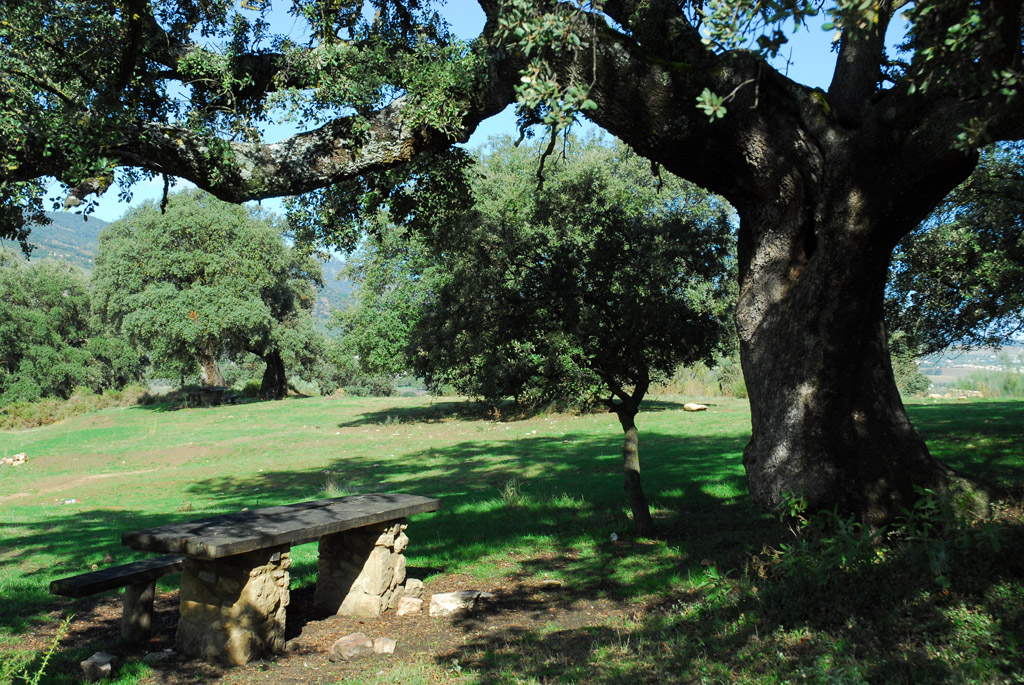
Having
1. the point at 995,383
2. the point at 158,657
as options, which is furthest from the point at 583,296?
the point at 995,383

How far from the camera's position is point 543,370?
29.7ft

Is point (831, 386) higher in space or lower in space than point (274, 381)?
higher

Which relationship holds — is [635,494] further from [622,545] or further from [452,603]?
[452,603]

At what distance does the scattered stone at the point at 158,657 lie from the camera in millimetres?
5551

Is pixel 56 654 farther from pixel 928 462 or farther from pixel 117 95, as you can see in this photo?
pixel 928 462

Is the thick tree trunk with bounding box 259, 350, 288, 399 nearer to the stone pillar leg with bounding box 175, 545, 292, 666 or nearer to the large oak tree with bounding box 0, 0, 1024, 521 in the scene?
the large oak tree with bounding box 0, 0, 1024, 521

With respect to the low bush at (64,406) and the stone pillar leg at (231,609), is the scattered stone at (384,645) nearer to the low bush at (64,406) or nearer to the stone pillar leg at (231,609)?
the stone pillar leg at (231,609)

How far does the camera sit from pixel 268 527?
232 inches

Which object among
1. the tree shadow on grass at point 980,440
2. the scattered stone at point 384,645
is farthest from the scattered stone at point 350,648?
the tree shadow on grass at point 980,440

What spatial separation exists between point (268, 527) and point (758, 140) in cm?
551

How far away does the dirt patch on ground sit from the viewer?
5332mm

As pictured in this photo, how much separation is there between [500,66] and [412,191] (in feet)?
11.8

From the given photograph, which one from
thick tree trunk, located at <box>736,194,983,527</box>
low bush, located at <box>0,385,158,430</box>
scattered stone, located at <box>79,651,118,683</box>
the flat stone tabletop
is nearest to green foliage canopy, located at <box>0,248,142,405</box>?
low bush, located at <box>0,385,158,430</box>

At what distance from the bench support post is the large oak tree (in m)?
3.48
